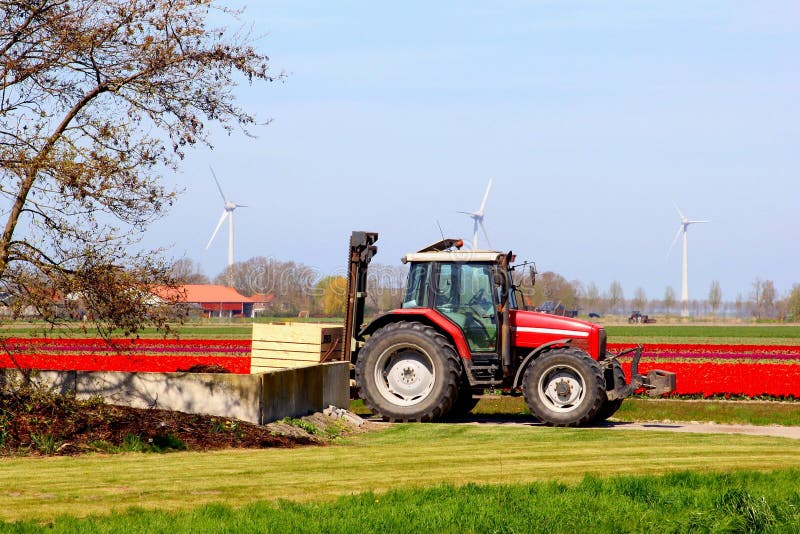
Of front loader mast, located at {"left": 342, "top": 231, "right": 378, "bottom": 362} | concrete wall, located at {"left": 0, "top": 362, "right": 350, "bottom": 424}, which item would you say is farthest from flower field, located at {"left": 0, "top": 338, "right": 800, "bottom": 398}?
front loader mast, located at {"left": 342, "top": 231, "right": 378, "bottom": 362}

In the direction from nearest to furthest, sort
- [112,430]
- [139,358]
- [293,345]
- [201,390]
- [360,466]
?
[360,466], [112,430], [201,390], [293,345], [139,358]

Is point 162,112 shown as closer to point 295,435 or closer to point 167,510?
point 295,435

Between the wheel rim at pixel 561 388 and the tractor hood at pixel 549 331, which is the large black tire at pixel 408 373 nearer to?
the tractor hood at pixel 549 331

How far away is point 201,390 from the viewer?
49.1ft

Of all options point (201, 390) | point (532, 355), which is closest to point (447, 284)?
point (532, 355)

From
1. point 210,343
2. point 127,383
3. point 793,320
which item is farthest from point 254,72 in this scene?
point 793,320

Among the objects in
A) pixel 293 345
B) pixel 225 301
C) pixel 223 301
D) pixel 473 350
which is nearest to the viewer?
pixel 473 350

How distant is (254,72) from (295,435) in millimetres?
4737

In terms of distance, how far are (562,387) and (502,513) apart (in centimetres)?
814

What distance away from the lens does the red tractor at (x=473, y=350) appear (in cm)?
1680

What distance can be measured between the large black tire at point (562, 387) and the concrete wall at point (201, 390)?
3390 millimetres

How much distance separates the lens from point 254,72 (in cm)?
1421

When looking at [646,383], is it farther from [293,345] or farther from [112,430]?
[112,430]

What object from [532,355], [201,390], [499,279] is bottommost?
[201,390]
